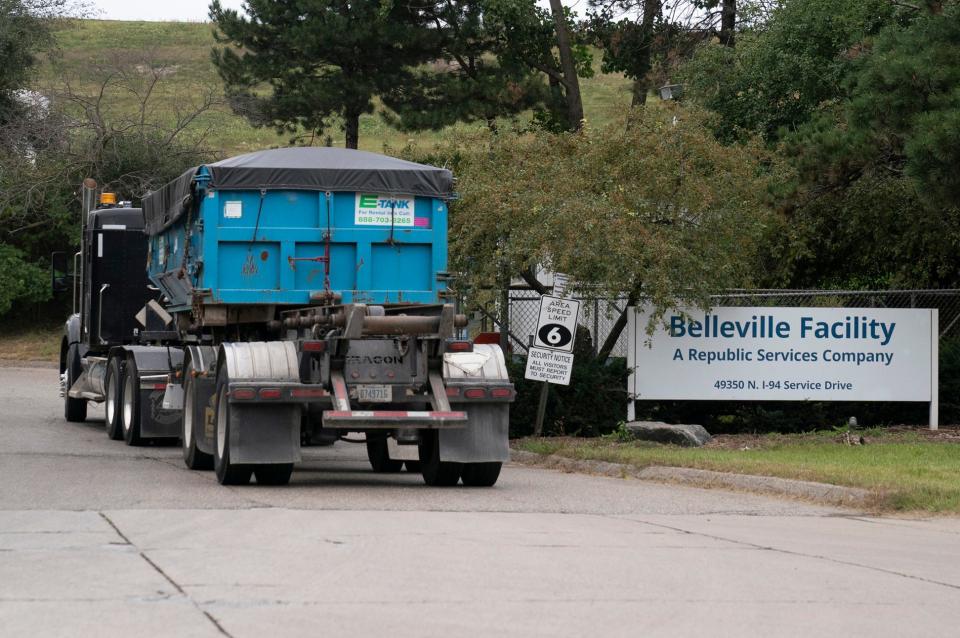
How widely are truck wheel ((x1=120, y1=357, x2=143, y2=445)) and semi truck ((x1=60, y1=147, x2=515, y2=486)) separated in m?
2.34

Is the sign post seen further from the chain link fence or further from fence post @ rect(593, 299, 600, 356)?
fence post @ rect(593, 299, 600, 356)

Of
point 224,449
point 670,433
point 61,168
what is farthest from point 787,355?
point 61,168

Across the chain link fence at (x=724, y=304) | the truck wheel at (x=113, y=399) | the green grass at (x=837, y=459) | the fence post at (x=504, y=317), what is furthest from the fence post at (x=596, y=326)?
the truck wheel at (x=113, y=399)

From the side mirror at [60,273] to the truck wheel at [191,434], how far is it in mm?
8020

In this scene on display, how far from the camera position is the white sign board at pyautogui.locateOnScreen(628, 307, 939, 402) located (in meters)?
19.6

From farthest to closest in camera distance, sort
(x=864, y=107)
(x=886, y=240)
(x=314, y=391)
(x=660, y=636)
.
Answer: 1. (x=886, y=240)
2. (x=864, y=107)
3. (x=314, y=391)
4. (x=660, y=636)

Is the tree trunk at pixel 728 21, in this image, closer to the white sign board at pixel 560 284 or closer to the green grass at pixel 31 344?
the white sign board at pixel 560 284

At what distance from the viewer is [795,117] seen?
2573cm

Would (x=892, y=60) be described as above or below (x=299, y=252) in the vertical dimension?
above

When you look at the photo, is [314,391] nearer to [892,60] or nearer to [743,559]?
[743,559]

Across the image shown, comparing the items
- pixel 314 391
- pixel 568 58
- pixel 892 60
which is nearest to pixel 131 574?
pixel 314 391

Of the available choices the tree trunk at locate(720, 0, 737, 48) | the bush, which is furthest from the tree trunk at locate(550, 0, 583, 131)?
the bush

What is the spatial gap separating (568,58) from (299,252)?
20807 mm

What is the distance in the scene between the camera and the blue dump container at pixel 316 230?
13953mm
